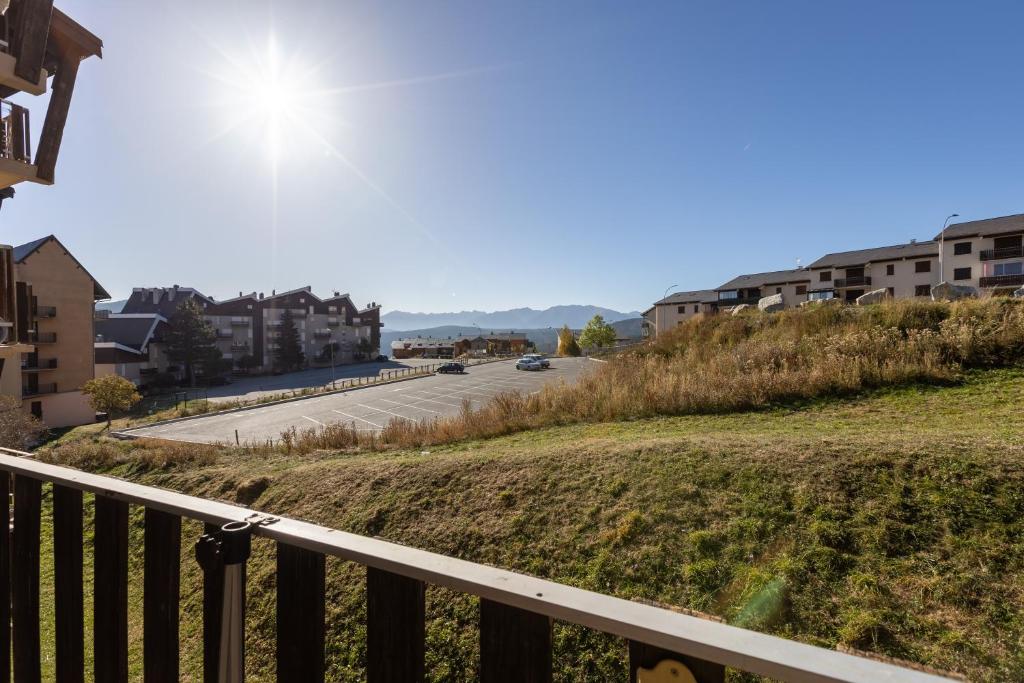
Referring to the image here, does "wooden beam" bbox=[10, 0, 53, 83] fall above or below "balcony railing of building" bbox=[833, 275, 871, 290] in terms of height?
below

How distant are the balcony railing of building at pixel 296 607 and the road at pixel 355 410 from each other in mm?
12648

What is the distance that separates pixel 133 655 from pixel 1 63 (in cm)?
553

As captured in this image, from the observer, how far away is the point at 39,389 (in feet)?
87.6

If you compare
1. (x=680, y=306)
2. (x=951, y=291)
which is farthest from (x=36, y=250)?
(x=680, y=306)

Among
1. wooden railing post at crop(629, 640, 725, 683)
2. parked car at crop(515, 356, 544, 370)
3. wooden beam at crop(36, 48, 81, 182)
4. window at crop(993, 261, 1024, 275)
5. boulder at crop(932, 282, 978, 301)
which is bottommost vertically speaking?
parked car at crop(515, 356, 544, 370)

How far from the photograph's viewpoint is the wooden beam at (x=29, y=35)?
4.28 m

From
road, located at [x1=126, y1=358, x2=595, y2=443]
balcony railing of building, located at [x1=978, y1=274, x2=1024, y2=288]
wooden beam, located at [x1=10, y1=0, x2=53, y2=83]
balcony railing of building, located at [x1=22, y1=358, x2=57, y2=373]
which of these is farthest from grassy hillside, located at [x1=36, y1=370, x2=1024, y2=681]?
balcony railing of building, located at [x1=978, y1=274, x2=1024, y2=288]

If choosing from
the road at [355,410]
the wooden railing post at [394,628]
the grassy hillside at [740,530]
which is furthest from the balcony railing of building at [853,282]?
the wooden railing post at [394,628]

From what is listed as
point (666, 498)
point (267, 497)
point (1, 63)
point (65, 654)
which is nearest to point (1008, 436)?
point (666, 498)

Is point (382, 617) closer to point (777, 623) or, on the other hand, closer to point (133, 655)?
point (777, 623)

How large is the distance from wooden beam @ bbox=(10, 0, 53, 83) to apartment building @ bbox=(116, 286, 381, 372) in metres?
46.9

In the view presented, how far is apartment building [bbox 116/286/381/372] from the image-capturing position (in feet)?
161

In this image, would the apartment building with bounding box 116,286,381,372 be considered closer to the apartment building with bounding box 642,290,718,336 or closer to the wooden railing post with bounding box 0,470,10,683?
the apartment building with bounding box 642,290,718,336

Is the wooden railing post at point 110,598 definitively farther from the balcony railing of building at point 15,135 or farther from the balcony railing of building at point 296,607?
the balcony railing of building at point 15,135
